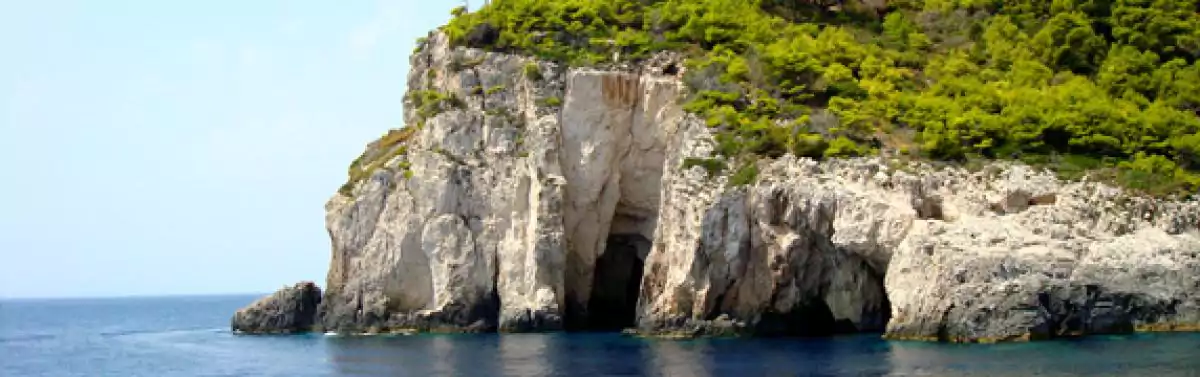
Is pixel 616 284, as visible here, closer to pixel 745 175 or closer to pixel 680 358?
pixel 745 175

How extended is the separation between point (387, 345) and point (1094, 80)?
117ft

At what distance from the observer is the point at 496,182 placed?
196 ft

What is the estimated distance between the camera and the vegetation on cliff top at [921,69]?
50.4 metres

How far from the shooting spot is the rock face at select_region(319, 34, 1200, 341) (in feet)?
143

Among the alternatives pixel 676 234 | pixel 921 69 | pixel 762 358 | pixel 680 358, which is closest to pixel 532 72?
pixel 676 234

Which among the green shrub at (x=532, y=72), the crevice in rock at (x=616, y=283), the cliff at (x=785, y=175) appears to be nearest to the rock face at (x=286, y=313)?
the cliff at (x=785, y=175)

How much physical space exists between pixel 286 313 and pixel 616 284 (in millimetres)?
17287

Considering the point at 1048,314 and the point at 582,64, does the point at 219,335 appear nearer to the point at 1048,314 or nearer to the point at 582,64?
the point at 582,64

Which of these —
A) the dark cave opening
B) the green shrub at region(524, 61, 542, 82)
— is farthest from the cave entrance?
the dark cave opening

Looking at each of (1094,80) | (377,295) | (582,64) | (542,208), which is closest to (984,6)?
(1094,80)

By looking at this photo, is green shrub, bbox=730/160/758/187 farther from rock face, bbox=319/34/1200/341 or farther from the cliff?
rock face, bbox=319/34/1200/341

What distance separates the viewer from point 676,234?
5328 cm

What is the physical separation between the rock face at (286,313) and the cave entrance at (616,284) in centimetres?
1462

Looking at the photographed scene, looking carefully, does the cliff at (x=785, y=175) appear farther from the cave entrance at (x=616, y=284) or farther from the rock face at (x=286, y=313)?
the rock face at (x=286, y=313)
